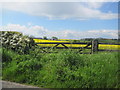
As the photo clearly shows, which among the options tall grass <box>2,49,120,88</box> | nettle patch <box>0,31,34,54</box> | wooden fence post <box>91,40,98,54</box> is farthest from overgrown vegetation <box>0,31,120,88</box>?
wooden fence post <box>91,40,98,54</box>

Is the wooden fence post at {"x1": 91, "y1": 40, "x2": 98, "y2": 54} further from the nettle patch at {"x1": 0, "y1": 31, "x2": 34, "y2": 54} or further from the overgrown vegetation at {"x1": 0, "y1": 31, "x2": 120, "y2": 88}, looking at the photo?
the overgrown vegetation at {"x1": 0, "y1": 31, "x2": 120, "y2": 88}

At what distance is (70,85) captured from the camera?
269 inches

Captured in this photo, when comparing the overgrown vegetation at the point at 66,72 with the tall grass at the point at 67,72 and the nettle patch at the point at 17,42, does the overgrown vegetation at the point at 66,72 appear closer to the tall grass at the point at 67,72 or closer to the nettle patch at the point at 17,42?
the tall grass at the point at 67,72

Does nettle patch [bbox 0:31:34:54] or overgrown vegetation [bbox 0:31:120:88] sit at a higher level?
nettle patch [bbox 0:31:34:54]

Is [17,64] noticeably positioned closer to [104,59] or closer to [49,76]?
[49,76]

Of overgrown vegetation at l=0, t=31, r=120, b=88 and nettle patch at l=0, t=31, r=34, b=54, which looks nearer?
overgrown vegetation at l=0, t=31, r=120, b=88

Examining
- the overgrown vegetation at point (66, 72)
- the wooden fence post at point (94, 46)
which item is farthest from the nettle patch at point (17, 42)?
the wooden fence post at point (94, 46)

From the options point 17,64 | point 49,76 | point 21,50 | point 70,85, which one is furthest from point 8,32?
point 70,85

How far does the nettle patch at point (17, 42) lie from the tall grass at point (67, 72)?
6.28ft

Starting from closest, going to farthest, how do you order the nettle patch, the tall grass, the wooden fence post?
the tall grass < the nettle patch < the wooden fence post

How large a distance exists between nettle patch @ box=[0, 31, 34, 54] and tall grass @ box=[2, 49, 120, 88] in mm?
1916

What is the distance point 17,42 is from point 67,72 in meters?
5.29

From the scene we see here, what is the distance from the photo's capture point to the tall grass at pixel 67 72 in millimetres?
6824

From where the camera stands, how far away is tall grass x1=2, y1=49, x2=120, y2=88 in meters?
6.82
